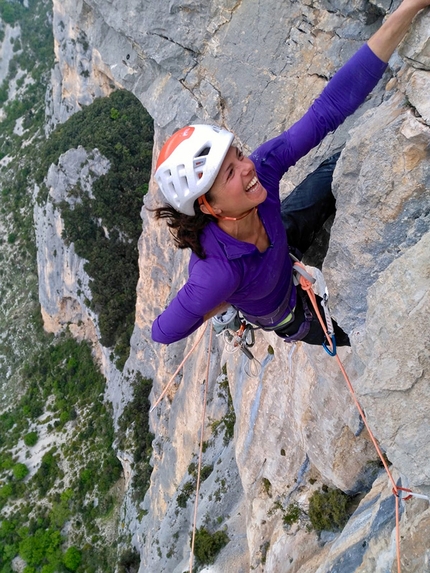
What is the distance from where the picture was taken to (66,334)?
34.6 m

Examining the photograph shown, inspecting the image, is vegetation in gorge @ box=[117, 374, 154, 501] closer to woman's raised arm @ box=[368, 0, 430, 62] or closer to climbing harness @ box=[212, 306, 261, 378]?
climbing harness @ box=[212, 306, 261, 378]

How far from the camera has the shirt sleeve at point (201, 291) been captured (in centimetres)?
330

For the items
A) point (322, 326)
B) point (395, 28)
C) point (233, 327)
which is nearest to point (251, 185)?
point (395, 28)

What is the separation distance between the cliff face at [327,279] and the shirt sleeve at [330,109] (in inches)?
8.6

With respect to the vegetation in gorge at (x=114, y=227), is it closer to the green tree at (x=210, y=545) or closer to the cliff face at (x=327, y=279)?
the cliff face at (x=327, y=279)

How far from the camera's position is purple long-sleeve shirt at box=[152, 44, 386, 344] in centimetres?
326

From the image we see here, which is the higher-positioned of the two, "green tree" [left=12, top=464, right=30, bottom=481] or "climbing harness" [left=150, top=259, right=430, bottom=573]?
"climbing harness" [left=150, top=259, right=430, bottom=573]

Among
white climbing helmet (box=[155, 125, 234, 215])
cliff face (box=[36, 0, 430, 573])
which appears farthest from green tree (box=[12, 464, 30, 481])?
white climbing helmet (box=[155, 125, 234, 215])

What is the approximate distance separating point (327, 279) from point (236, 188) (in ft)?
4.44

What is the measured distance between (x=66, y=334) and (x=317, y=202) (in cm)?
3323

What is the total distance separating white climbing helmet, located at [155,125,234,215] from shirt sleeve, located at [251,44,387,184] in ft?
1.65

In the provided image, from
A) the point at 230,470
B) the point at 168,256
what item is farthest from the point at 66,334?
the point at 230,470

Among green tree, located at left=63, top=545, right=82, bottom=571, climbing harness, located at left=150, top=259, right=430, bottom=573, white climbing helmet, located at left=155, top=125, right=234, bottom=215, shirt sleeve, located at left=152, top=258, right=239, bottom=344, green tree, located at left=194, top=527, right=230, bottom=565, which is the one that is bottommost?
green tree, located at left=63, top=545, right=82, bottom=571

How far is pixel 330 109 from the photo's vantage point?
11.0 ft
